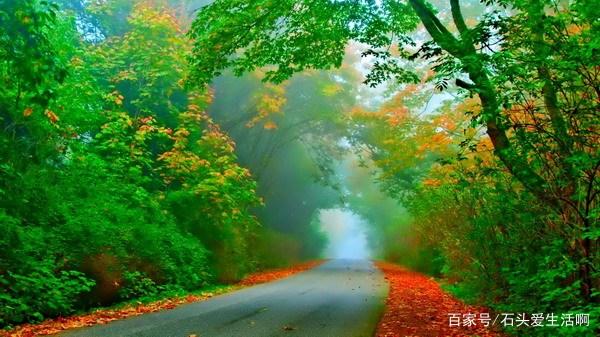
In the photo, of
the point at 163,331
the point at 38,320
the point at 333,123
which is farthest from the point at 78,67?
the point at 333,123

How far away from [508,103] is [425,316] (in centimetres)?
564

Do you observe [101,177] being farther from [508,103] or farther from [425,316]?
[508,103]

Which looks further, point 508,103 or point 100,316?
point 100,316

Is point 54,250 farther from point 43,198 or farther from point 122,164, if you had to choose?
point 122,164

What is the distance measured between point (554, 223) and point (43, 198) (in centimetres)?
1018

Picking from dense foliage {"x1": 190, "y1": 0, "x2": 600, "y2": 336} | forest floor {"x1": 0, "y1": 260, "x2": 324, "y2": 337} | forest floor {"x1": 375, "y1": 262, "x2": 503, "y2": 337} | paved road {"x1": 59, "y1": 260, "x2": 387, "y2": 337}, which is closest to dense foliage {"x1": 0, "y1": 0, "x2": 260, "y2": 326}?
forest floor {"x1": 0, "y1": 260, "x2": 324, "y2": 337}

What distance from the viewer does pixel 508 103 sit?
616 centimetres

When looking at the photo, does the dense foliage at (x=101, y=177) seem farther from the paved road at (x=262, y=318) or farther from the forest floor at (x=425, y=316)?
the forest floor at (x=425, y=316)

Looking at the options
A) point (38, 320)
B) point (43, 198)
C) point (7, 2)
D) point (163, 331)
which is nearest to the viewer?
point (7, 2)

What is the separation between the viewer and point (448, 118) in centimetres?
1809

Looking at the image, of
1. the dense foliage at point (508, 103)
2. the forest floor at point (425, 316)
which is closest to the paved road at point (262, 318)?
the forest floor at point (425, 316)

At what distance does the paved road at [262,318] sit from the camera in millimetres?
7719

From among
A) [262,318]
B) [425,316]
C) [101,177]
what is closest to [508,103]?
[425,316]

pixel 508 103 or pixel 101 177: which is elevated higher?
pixel 101 177
